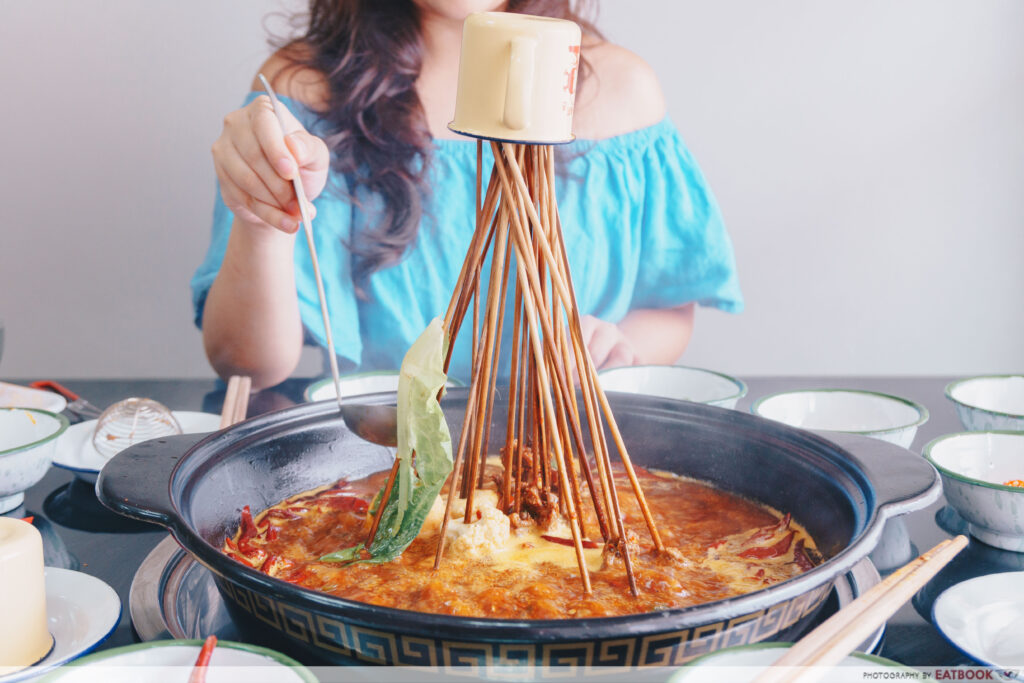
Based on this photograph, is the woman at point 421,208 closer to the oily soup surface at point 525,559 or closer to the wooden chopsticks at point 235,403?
the wooden chopsticks at point 235,403

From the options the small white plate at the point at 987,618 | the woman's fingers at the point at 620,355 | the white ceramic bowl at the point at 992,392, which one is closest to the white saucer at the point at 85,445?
the woman's fingers at the point at 620,355

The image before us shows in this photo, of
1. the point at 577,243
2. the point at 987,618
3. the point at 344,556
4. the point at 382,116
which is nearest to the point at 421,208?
the point at 382,116

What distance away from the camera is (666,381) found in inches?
70.5

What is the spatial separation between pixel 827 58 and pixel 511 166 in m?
2.86

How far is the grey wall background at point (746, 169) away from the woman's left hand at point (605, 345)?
1445 mm

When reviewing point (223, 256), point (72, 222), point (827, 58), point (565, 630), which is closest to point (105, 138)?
point (72, 222)

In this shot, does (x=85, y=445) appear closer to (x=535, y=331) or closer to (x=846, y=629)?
(x=535, y=331)

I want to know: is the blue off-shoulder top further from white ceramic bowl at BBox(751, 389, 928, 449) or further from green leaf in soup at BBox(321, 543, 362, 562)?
green leaf in soup at BBox(321, 543, 362, 562)

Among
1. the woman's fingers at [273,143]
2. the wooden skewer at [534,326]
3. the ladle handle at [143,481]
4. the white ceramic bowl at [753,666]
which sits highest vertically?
the woman's fingers at [273,143]

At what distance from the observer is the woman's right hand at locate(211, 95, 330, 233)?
3.75 feet

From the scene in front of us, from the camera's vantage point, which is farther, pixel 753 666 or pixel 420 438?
pixel 420 438

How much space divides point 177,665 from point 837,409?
131cm

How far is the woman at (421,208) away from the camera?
230 centimetres

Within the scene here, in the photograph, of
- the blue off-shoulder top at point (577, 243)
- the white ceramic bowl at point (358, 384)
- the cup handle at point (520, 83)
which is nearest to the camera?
the cup handle at point (520, 83)
